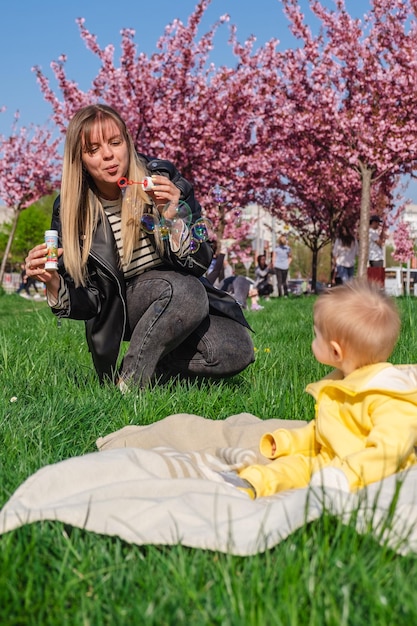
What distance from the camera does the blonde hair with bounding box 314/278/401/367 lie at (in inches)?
86.8

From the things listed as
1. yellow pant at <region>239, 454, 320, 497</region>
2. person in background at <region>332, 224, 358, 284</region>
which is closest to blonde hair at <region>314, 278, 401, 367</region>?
yellow pant at <region>239, 454, 320, 497</region>

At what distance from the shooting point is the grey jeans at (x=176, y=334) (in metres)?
3.63

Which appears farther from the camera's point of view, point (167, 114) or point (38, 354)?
point (167, 114)

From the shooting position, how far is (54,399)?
3082mm

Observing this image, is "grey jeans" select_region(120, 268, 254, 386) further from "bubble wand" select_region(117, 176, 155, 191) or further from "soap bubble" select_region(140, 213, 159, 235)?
"bubble wand" select_region(117, 176, 155, 191)

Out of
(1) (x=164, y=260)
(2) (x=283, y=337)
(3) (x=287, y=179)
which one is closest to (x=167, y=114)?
(3) (x=287, y=179)

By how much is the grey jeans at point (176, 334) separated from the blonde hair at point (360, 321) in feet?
4.75

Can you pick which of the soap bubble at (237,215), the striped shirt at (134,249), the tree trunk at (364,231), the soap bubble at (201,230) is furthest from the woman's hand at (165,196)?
the soap bubble at (237,215)

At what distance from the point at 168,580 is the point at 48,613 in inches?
9.9

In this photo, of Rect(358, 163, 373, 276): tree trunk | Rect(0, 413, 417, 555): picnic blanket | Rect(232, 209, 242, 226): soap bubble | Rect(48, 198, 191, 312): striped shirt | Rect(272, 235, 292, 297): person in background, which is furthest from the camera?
Rect(232, 209, 242, 226): soap bubble

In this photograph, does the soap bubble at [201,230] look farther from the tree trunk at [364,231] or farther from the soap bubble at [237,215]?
the soap bubble at [237,215]

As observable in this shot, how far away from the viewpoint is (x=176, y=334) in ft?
12.0

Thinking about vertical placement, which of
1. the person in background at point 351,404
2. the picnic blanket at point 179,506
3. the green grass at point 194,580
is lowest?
the green grass at point 194,580

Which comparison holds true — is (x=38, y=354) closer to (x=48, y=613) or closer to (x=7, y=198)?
(x=48, y=613)
